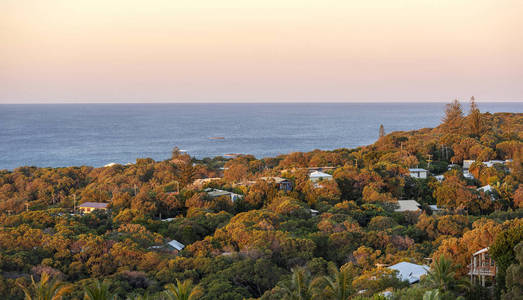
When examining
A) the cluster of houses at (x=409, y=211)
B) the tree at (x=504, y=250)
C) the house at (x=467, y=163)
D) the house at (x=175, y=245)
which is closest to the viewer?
the tree at (x=504, y=250)

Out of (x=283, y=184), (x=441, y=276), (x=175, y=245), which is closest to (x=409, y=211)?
(x=283, y=184)

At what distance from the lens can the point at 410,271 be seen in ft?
52.0

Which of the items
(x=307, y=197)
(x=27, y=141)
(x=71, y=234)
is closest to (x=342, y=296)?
(x=71, y=234)

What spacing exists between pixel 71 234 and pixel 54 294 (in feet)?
30.4

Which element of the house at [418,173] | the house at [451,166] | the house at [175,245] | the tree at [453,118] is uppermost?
the tree at [453,118]

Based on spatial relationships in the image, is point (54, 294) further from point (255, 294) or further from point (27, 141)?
point (27, 141)

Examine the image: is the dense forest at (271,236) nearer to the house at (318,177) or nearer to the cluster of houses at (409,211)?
the cluster of houses at (409,211)

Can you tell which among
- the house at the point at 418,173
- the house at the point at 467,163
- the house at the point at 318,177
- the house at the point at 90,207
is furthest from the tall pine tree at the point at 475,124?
the house at the point at 90,207

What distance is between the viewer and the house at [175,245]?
20966mm

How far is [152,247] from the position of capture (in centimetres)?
2048

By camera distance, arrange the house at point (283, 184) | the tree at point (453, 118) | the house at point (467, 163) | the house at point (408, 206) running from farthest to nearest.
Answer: the tree at point (453, 118) < the house at point (467, 163) < the house at point (283, 184) < the house at point (408, 206)

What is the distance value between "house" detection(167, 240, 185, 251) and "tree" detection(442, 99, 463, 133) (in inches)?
1733

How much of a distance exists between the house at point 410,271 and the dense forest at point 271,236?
1.68 feet

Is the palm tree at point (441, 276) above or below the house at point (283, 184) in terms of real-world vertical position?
above
